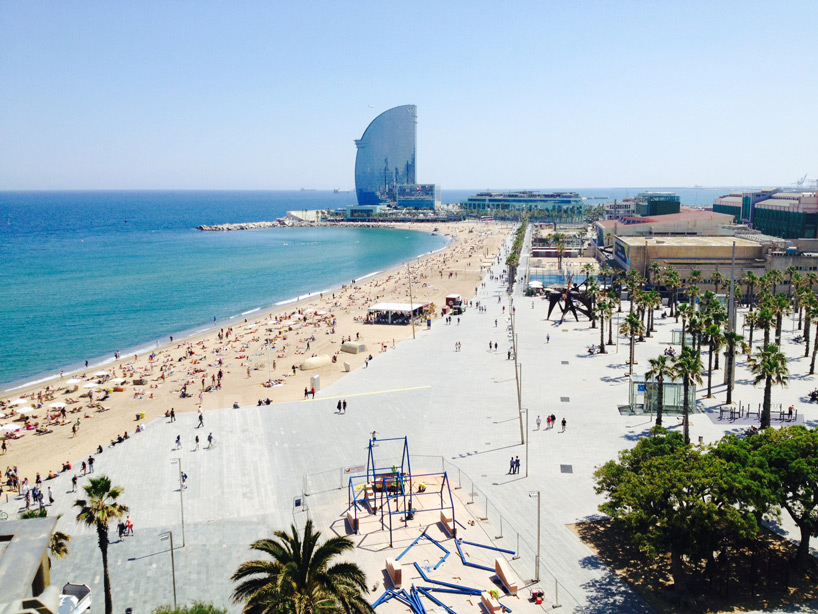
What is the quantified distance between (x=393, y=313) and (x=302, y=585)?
48.2 meters

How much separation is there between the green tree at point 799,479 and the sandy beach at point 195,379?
22781mm

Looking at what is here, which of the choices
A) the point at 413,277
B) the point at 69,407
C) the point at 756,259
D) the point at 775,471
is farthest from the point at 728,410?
the point at 413,277

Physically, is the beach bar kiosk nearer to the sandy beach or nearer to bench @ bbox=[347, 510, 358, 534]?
the sandy beach

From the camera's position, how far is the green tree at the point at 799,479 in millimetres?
16766

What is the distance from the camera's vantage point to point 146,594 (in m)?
17.2

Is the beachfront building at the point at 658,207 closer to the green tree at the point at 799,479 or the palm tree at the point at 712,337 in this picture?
the palm tree at the point at 712,337

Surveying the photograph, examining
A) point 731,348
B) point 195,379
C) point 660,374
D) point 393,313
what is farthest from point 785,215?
point 195,379

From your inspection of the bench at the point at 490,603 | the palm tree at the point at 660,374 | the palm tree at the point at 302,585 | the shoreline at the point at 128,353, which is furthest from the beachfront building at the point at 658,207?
the palm tree at the point at 302,585

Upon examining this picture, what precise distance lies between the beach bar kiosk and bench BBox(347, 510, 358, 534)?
37497 mm

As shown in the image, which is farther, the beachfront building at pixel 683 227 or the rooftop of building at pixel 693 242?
the beachfront building at pixel 683 227

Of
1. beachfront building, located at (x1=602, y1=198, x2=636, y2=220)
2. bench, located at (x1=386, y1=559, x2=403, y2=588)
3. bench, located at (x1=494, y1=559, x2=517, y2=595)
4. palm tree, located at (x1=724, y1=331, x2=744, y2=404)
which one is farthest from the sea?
palm tree, located at (x1=724, y1=331, x2=744, y2=404)

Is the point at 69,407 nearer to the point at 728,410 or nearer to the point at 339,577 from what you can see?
the point at 339,577

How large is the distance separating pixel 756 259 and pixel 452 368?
43379 millimetres

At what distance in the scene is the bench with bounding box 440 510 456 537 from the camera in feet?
65.3
